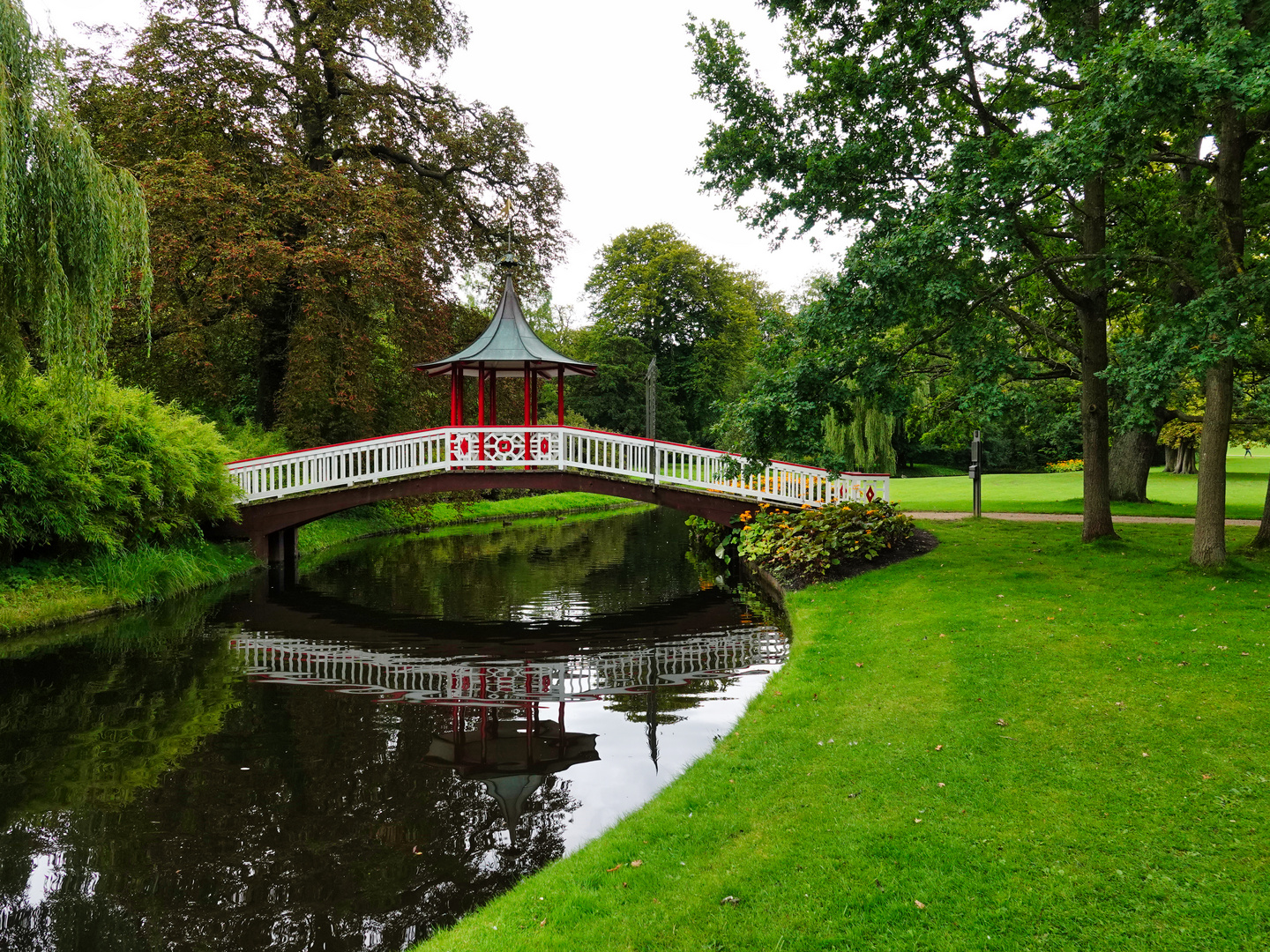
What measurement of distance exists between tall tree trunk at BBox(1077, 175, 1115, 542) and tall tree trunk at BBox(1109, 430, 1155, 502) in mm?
7938

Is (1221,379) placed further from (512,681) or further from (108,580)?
(108,580)

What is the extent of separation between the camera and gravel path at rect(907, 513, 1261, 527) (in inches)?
585

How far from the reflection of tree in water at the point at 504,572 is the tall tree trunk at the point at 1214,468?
755 centimetres

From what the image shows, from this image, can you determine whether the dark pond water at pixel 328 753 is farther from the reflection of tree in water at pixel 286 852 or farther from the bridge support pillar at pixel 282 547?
the bridge support pillar at pixel 282 547

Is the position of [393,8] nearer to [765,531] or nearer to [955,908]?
[765,531]

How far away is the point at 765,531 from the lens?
1382 cm

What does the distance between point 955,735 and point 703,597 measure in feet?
26.5

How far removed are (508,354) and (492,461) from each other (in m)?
2.16

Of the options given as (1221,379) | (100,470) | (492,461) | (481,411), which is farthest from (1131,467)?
(100,470)

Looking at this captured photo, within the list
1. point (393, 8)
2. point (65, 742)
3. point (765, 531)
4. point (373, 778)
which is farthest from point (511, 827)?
point (393, 8)

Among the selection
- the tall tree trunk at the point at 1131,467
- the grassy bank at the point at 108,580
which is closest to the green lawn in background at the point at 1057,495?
the tall tree trunk at the point at 1131,467

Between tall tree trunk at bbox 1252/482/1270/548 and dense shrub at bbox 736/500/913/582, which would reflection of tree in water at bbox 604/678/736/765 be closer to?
dense shrub at bbox 736/500/913/582

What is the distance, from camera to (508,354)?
606 inches

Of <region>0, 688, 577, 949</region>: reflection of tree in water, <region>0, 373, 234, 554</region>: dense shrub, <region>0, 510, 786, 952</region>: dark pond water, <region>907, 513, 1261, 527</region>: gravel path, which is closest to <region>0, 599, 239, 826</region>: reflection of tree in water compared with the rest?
<region>0, 510, 786, 952</region>: dark pond water
